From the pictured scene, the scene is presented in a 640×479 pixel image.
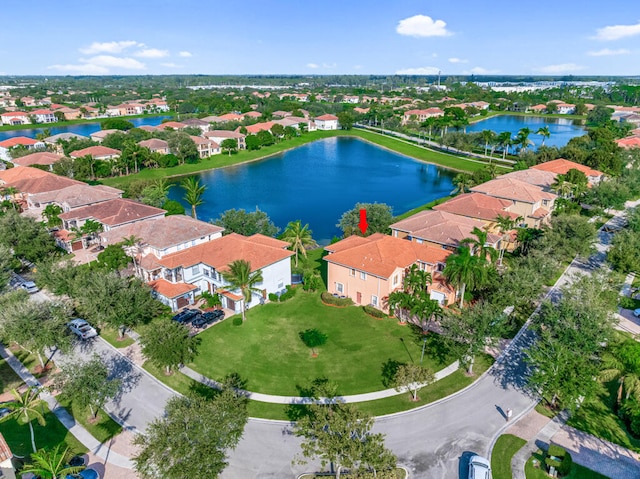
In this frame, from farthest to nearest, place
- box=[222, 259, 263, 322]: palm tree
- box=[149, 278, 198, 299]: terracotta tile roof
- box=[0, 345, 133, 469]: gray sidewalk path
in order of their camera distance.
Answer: box=[149, 278, 198, 299]: terracotta tile roof
box=[222, 259, 263, 322]: palm tree
box=[0, 345, 133, 469]: gray sidewalk path

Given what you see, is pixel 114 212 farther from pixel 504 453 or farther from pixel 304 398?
pixel 504 453

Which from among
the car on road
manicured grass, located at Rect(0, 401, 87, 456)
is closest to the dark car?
manicured grass, located at Rect(0, 401, 87, 456)

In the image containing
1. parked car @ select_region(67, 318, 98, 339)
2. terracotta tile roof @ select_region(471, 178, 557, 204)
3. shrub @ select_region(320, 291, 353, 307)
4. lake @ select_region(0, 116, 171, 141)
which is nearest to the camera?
parked car @ select_region(67, 318, 98, 339)

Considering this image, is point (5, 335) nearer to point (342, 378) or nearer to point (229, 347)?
point (229, 347)

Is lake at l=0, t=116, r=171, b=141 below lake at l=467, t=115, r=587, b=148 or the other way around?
below

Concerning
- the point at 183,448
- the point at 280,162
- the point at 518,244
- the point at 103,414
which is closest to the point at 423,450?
the point at 183,448

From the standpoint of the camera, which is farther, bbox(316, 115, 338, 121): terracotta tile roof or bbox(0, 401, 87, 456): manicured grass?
bbox(316, 115, 338, 121): terracotta tile roof

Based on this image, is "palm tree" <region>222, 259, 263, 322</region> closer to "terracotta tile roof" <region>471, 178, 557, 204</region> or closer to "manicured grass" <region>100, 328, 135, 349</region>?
"manicured grass" <region>100, 328, 135, 349</region>
